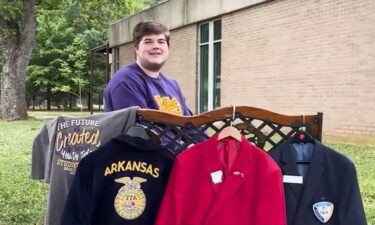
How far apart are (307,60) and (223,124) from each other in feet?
34.0

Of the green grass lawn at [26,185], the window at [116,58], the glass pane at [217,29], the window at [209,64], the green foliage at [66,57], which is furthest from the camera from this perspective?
the green foliage at [66,57]

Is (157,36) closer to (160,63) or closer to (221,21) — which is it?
(160,63)

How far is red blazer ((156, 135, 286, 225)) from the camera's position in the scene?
241 centimetres

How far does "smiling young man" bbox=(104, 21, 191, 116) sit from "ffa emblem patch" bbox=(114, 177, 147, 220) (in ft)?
2.00

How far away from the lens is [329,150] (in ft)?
8.63

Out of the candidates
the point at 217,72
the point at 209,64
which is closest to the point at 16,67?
the point at 209,64

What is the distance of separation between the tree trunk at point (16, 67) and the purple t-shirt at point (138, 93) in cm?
1950

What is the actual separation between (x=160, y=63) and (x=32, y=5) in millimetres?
19249

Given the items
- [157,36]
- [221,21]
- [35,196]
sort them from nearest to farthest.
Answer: [157,36] → [35,196] → [221,21]

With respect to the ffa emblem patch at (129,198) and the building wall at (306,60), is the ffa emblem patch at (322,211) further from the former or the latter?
the building wall at (306,60)

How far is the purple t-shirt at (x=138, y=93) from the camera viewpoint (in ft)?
10.1

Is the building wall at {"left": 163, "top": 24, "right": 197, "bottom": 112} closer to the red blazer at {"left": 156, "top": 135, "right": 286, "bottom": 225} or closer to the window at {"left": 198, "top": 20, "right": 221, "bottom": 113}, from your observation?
the window at {"left": 198, "top": 20, "right": 221, "bottom": 113}

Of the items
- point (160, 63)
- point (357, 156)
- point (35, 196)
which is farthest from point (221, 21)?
point (160, 63)

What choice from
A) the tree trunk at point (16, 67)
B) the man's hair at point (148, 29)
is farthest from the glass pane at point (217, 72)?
the man's hair at point (148, 29)
